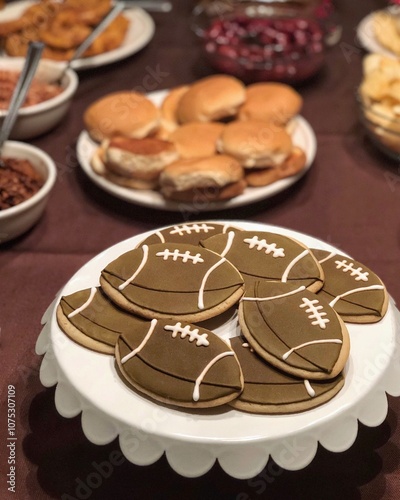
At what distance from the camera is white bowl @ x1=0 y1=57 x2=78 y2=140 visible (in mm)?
1278

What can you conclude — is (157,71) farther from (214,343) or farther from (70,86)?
(214,343)

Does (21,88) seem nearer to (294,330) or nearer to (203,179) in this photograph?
(203,179)

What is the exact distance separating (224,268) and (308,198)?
54 cm

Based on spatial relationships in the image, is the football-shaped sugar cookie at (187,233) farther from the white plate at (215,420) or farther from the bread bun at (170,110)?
the bread bun at (170,110)

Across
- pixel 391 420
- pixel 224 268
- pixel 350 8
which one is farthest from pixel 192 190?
pixel 350 8

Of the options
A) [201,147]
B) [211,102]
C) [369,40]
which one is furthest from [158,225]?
[369,40]

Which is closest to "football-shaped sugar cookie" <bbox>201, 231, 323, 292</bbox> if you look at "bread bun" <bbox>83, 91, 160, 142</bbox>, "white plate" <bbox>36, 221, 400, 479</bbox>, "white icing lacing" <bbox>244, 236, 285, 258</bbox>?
"white icing lacing" <bbox>244, 236, 285, 258</bbox>

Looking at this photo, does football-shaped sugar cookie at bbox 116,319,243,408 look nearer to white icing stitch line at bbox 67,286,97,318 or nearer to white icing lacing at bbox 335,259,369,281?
white icing stitch line at bbox 67,286,97,318

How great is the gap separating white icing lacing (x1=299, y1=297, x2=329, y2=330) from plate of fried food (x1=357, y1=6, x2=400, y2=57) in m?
1.06

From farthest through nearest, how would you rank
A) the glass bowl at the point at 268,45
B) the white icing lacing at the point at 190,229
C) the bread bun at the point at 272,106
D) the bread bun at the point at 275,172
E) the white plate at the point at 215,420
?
1. the glass bowl at the point at 268,45
2. the bread bun at the point at 272,106
3. the bread bun at the point at 275,172
4. the white icing lacing at the point at 190,229
5. the white plate at the point at 215,420

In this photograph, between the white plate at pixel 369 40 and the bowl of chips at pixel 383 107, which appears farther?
the white plate at pixel 369 40

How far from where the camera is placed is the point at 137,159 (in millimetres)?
1100

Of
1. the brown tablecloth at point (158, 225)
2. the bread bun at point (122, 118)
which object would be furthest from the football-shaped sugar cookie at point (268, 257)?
the bread bun at point (122, 118)

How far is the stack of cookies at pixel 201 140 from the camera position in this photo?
1085 mm
